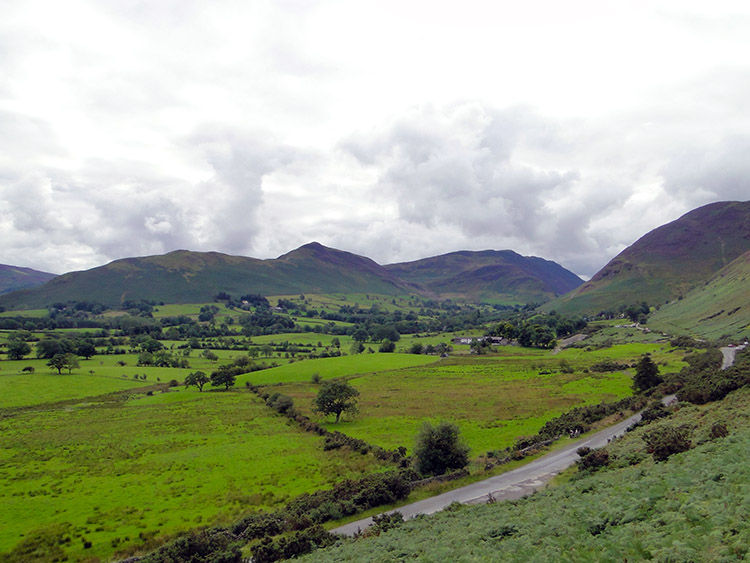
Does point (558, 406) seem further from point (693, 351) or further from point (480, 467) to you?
point (693, 351)

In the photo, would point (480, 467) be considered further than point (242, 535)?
Yes

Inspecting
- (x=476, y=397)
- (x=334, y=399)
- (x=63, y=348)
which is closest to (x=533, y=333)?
(x=476, y=397)

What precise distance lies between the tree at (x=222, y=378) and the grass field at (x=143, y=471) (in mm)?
32523

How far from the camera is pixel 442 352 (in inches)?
6294

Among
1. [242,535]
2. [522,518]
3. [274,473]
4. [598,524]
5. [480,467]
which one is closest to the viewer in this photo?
[598,524]

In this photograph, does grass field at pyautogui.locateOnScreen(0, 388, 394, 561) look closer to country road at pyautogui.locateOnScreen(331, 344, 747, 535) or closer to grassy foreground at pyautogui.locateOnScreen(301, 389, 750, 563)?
country road at pyautogui.locateOnScreen(331, 344, 747, 535)

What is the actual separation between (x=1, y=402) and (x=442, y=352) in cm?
12933

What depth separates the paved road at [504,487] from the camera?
3219 cm

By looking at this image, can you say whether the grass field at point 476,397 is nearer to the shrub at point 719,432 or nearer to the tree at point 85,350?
the shrub at point 719,432

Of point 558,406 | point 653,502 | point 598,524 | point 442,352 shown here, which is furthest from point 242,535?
point 442,352

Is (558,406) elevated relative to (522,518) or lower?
lower

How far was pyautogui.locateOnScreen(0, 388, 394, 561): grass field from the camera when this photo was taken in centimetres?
3553

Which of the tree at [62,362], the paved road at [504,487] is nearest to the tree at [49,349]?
the tree at [62,362]

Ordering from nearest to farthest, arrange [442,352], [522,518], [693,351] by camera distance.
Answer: [522,518], [693,351], [442,352]
